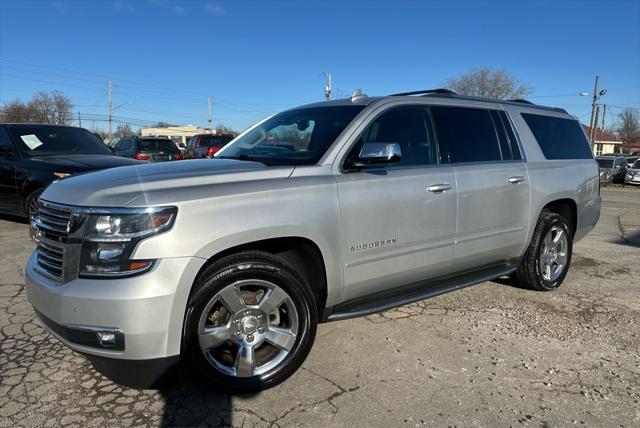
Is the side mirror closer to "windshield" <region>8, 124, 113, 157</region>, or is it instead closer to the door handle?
the door handle

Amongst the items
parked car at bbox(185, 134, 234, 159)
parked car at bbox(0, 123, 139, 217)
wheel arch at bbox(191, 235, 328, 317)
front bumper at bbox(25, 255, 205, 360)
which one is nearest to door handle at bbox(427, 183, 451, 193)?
wheel arch at bbox(191, 235, 328, 317)

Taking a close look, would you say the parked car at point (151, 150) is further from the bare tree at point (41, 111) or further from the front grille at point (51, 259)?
the bare tree at point (41, 111)

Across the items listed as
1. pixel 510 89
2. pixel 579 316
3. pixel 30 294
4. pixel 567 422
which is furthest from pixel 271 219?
pixel 510 89

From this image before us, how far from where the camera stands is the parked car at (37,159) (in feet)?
23.2

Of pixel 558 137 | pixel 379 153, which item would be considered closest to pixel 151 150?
pixel 558 137

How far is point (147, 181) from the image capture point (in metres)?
2.71

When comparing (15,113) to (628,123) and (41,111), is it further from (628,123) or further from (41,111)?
(628,123)

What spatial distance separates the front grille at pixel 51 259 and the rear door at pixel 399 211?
168 cm

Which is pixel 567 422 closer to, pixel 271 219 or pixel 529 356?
pixel 529 356

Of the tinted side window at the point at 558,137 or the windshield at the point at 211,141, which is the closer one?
the tinted side window at the point at 558,137

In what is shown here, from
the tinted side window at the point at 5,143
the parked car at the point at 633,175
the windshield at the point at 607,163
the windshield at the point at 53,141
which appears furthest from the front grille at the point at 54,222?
the windshield at the point at 607,163

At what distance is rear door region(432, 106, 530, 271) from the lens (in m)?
3.90

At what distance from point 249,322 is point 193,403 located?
568mm

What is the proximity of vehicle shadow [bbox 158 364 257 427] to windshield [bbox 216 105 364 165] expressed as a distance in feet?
5.08
